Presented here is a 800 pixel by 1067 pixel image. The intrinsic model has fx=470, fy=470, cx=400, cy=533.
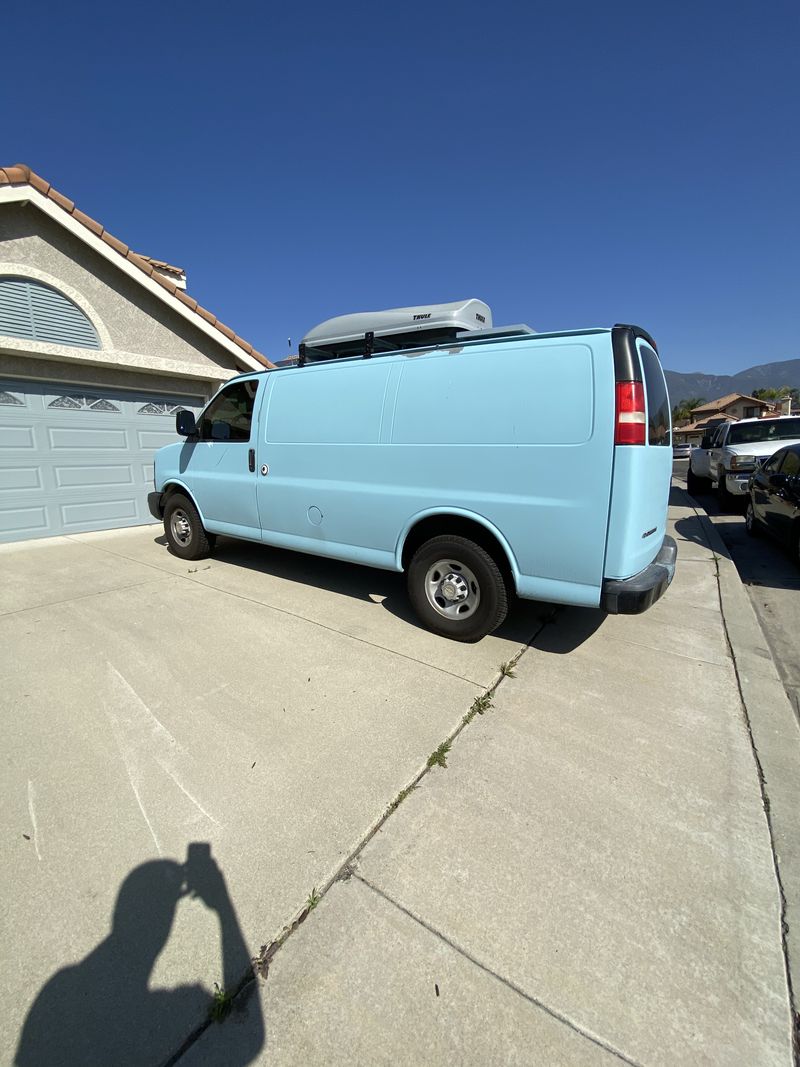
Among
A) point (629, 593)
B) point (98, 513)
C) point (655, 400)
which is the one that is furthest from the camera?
point (98, 513)

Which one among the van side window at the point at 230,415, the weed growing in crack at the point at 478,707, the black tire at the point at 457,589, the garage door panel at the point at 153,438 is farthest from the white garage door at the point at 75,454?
the weed growing in crack at the point at 478,707

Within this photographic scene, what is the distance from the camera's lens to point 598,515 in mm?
2838

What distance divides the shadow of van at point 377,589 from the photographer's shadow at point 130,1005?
254 centimetres

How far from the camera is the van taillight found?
272cm

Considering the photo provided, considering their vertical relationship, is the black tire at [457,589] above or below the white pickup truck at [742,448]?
below

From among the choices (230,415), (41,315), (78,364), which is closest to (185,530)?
(230,415)

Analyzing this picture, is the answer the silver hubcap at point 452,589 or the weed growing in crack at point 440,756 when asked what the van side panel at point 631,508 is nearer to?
the silver hubcap at point 452,589

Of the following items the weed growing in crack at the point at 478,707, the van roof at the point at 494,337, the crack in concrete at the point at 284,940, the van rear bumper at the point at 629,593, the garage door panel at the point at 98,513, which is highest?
the van roof at the point at 494,337

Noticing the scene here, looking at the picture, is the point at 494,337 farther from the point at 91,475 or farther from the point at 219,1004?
the point at 91,475

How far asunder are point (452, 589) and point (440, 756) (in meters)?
1.38

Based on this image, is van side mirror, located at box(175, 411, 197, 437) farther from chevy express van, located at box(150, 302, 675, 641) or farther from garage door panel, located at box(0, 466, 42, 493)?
garage door panel, located at box(0, 466, 42, 493)

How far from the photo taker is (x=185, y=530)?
5.86m

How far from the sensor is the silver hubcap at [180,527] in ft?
19.1

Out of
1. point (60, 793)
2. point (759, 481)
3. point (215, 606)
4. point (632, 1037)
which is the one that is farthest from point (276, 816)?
point (759, 481)
